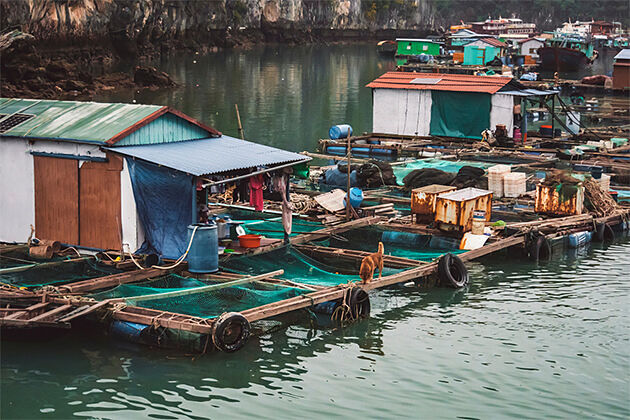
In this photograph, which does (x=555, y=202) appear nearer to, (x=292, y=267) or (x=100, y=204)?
(x=292, y=267)

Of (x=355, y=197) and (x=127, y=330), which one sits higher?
(x=355, y=197)

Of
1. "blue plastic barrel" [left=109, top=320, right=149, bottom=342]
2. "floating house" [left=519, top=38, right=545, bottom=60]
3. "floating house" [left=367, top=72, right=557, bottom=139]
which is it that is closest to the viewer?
"blue plastic barrel" [left=109, top=320, right=149, bottom=342]

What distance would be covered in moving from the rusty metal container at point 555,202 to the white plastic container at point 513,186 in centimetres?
204

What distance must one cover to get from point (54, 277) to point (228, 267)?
2.96 meters

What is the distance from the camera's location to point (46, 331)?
45.5 ft

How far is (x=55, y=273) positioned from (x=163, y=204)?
7.04ft

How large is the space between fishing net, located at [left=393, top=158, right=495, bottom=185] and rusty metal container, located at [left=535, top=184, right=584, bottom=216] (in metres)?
5.71

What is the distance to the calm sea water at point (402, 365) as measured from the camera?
39.2ft

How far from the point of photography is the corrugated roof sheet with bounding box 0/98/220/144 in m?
16.6

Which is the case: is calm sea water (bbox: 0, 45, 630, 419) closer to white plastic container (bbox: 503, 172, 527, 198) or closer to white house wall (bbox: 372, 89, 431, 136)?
white plastic container (bbox: 503, 172, 527, 198)

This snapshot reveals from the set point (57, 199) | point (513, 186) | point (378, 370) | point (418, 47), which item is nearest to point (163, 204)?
point (57, 199)

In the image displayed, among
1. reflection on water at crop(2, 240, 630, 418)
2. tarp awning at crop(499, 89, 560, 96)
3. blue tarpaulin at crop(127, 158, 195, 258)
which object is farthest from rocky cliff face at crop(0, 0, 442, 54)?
reflection on water at crop(2, 240, 630, 418)

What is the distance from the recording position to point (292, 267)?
55.5 feet

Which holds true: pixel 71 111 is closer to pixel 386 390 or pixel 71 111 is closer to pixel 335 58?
pixel 386 390
